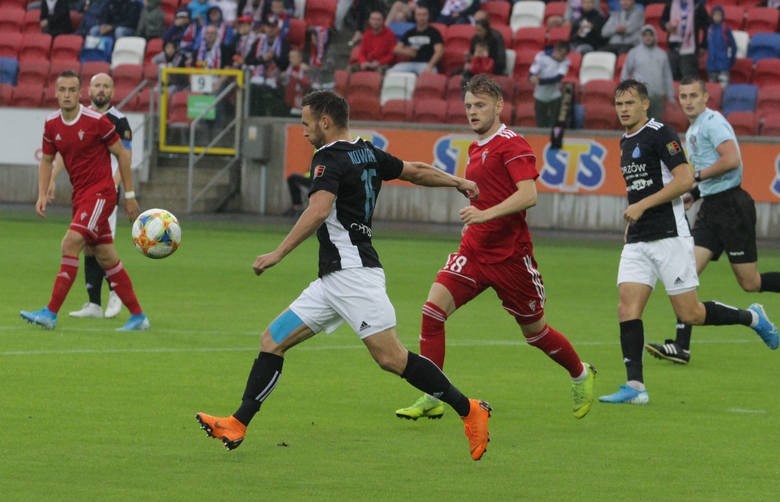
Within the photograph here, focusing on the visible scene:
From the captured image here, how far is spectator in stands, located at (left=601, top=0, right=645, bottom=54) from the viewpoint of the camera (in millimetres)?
26438

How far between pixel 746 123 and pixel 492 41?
4.52 metres

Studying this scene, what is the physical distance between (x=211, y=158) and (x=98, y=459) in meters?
20.8

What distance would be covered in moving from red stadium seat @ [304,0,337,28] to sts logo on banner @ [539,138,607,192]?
20.1 ft

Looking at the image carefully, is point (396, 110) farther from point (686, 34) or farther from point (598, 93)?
point (686, 34)

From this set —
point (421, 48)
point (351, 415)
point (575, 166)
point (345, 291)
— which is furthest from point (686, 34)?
point (345, 291)

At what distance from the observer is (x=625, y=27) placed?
26.5m

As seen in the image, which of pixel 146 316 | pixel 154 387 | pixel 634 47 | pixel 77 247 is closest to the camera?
pixel 154 387

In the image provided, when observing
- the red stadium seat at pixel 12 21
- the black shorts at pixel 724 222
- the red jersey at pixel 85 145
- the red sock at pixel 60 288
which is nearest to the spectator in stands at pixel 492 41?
the red stadium seat at pixel 12 21

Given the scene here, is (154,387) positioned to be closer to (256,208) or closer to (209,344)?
(209,344)

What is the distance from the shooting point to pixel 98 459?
740 cm

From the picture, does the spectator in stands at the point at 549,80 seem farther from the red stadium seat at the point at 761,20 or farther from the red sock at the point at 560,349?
the red sock at the point at 560,349

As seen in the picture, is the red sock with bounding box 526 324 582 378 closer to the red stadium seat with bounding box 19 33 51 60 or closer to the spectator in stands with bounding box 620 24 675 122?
the spectator in stands with bounding box 620 24 675 122

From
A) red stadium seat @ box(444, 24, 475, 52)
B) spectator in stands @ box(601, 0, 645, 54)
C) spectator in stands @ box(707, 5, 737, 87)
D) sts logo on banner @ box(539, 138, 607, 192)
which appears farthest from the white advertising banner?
spectator in stands @ box(707, 5, 737, 87)

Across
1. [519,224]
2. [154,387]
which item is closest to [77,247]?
[154,387]
